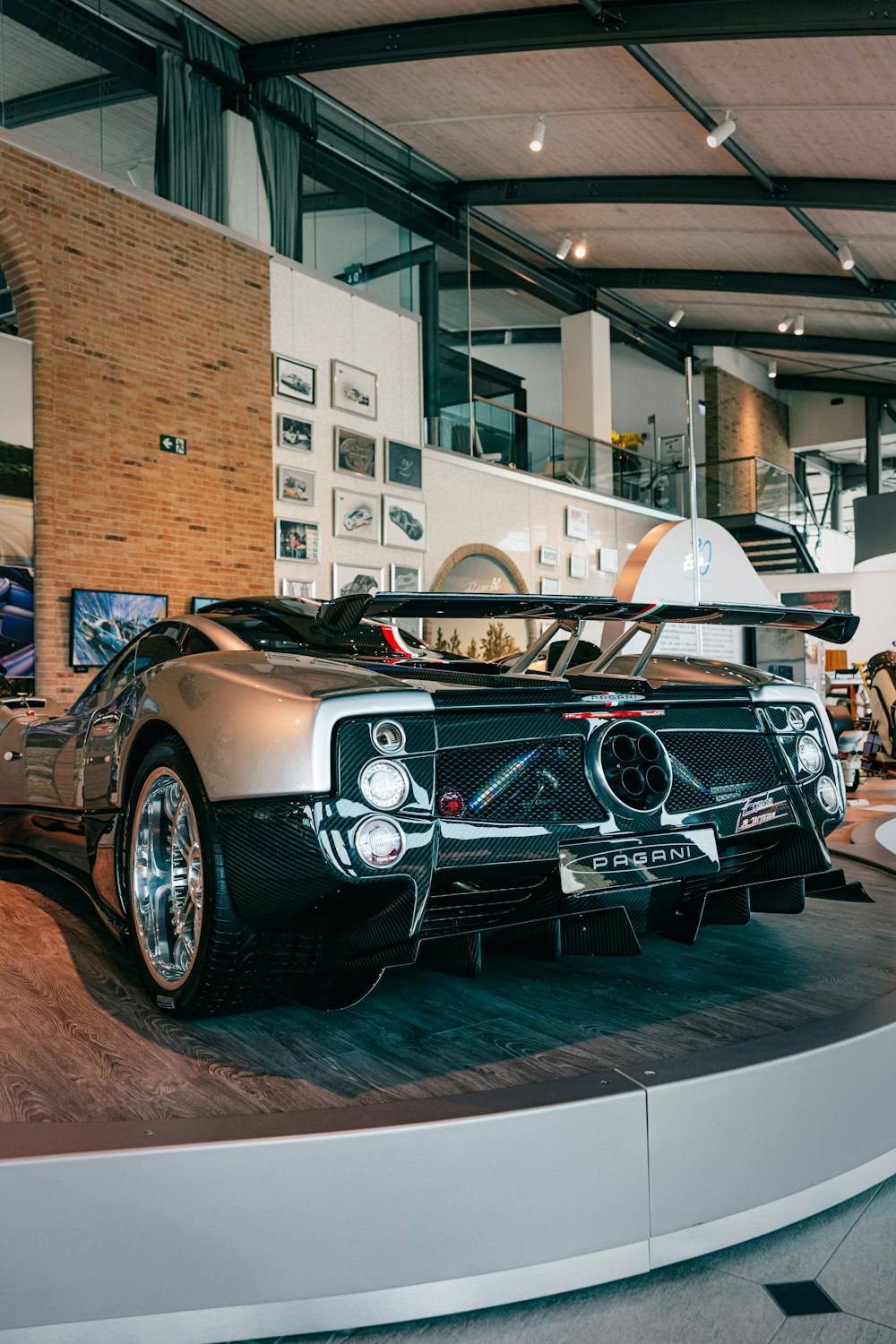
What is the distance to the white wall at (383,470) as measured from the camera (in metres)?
9.45

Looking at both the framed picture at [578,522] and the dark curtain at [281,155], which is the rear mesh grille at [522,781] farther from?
the framed picture at [578,522]

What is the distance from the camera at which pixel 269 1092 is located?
1.62 m

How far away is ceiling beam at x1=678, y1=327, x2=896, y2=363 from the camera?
15.8 meters

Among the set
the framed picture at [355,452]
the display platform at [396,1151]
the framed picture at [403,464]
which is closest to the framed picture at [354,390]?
the framed picture at [355,452]

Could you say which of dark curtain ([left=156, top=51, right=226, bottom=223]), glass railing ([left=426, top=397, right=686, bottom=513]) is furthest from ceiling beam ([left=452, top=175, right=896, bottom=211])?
dark curtain ([left=156, top=51, right=226, bottom=223])

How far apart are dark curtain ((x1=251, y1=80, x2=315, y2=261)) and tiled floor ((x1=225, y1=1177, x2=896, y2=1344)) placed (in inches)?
369

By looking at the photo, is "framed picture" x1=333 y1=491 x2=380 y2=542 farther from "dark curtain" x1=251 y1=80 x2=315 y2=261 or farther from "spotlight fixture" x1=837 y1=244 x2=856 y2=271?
"spotlight fixture" x1=837 y1=244 x2=856 y2=271

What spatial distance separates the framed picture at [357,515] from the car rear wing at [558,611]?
744 centimetres

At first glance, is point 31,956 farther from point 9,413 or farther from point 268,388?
point 268,388

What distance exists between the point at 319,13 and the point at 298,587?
195 inches

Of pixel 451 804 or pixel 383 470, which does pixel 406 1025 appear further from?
pixel 383 470

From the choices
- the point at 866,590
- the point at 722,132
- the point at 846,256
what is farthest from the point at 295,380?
the point at 866,590

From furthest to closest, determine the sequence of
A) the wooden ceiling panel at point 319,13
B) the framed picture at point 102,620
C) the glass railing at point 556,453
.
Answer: the glass railing at point 556,453 < the wooden ceiling panel at point 319,13 < the framed picture at point 102,620

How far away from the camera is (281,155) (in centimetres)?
951
